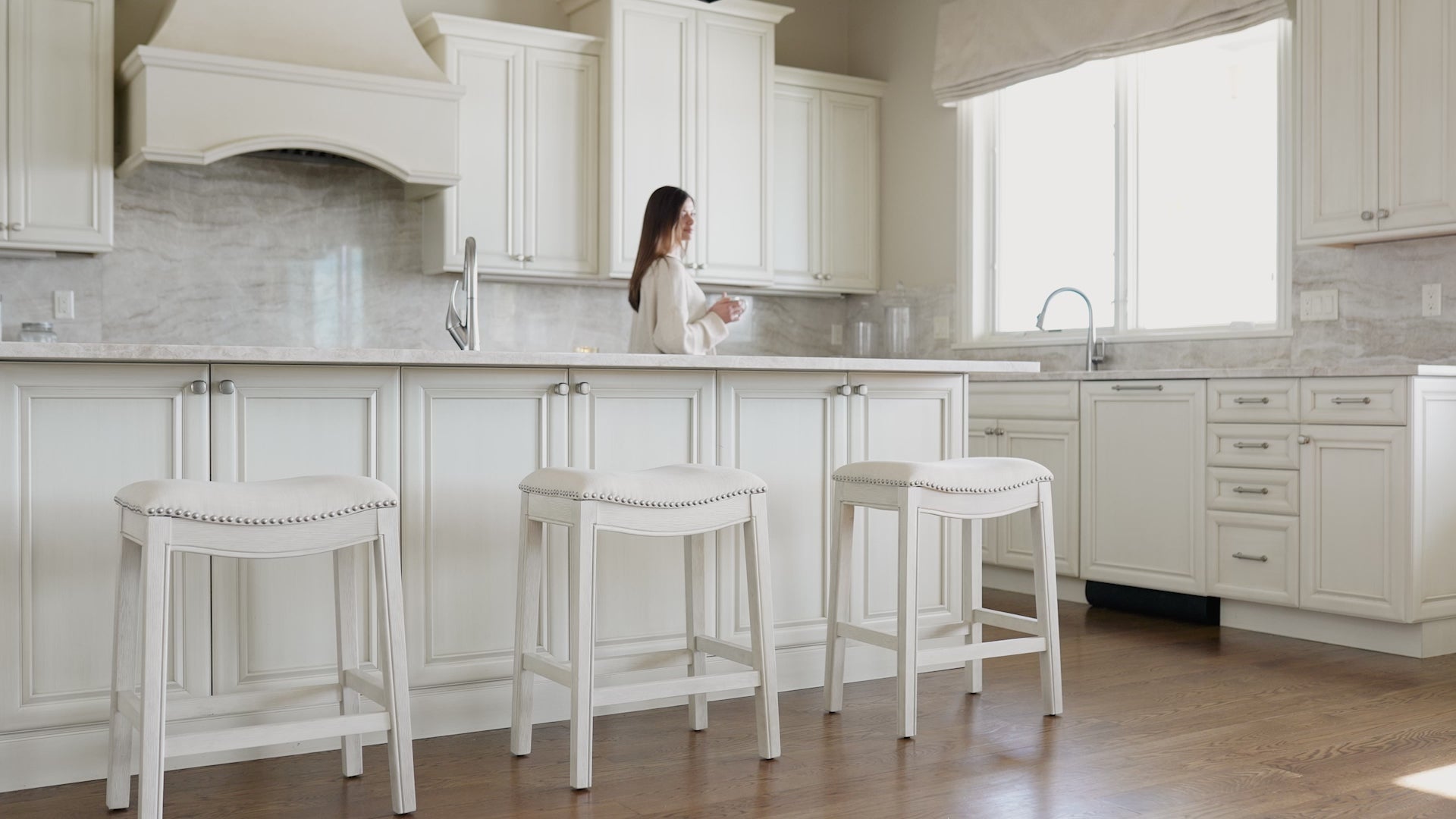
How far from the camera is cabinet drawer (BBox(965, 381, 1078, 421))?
4727 millimetres

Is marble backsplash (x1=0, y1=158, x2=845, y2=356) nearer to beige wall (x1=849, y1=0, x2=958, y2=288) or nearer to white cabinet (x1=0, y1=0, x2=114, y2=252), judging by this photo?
white cabinet (x1=0, y1=0, x2=114, y2=252)

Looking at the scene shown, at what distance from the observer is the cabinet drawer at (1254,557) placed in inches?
159

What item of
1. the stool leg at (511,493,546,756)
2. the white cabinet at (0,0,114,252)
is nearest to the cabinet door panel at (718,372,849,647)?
Answer: the stool leg at (511,493,546,756)

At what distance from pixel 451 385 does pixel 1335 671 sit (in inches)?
98.2

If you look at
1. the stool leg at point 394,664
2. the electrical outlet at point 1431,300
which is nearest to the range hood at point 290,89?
the stool leg at point 394,664

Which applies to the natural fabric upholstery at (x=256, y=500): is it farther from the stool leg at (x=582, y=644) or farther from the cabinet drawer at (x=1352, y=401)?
the cabinet drawer at (x=1352, y=401)

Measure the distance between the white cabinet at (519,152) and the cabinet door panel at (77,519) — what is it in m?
2.43

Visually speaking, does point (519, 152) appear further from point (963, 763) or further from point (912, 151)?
point (963, 763)

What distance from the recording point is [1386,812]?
7.61 feet

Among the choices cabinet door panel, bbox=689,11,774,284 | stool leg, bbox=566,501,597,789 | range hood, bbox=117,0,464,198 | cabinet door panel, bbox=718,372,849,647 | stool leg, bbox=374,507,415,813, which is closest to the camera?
stool leg, bbox=374,507,415,813

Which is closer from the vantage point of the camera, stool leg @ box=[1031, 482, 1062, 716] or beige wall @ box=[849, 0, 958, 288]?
stool leg @ box=[1031, 482, 1062, 716]

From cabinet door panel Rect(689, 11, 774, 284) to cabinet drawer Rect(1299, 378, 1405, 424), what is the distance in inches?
95.9

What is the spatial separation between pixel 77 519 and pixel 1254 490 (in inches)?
132

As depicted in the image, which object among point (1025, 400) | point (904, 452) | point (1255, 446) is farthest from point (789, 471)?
point (1025, 400)
